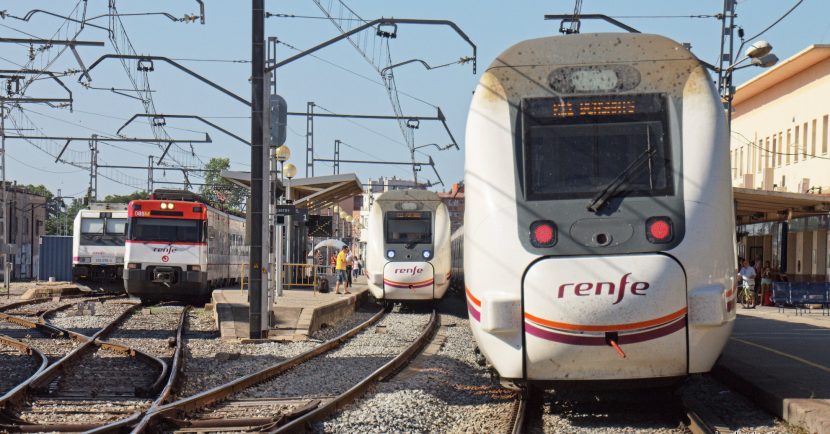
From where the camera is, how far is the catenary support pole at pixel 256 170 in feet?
58.5

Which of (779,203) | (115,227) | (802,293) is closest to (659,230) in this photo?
(802,293)

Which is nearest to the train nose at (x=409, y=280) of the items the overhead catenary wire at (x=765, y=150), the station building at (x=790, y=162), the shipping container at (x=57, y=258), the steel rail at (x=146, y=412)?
the station building at (x=790, y=162)

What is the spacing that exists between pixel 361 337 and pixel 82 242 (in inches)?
705

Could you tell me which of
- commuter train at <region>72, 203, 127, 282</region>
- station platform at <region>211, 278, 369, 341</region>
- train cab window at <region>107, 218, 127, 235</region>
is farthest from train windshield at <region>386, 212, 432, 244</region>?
train cab window at <region>107, 218, 127, 235</region>

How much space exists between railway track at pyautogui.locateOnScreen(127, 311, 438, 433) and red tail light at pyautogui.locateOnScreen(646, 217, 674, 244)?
3.22 metres

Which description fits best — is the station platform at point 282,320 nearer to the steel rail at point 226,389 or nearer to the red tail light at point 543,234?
the steel rail at point 226,389

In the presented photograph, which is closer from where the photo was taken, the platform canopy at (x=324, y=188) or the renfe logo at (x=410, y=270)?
the renfe logo at (x=410, y=270)

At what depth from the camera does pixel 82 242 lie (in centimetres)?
3444

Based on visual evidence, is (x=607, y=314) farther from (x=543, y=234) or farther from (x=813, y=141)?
(x=813, y=141)

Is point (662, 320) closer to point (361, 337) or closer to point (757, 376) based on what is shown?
point (757, 376)

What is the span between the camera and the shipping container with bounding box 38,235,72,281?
55562 mm

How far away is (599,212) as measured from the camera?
8.72 m

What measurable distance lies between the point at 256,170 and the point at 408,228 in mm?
8544

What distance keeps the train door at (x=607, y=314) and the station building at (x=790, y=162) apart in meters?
18.8
